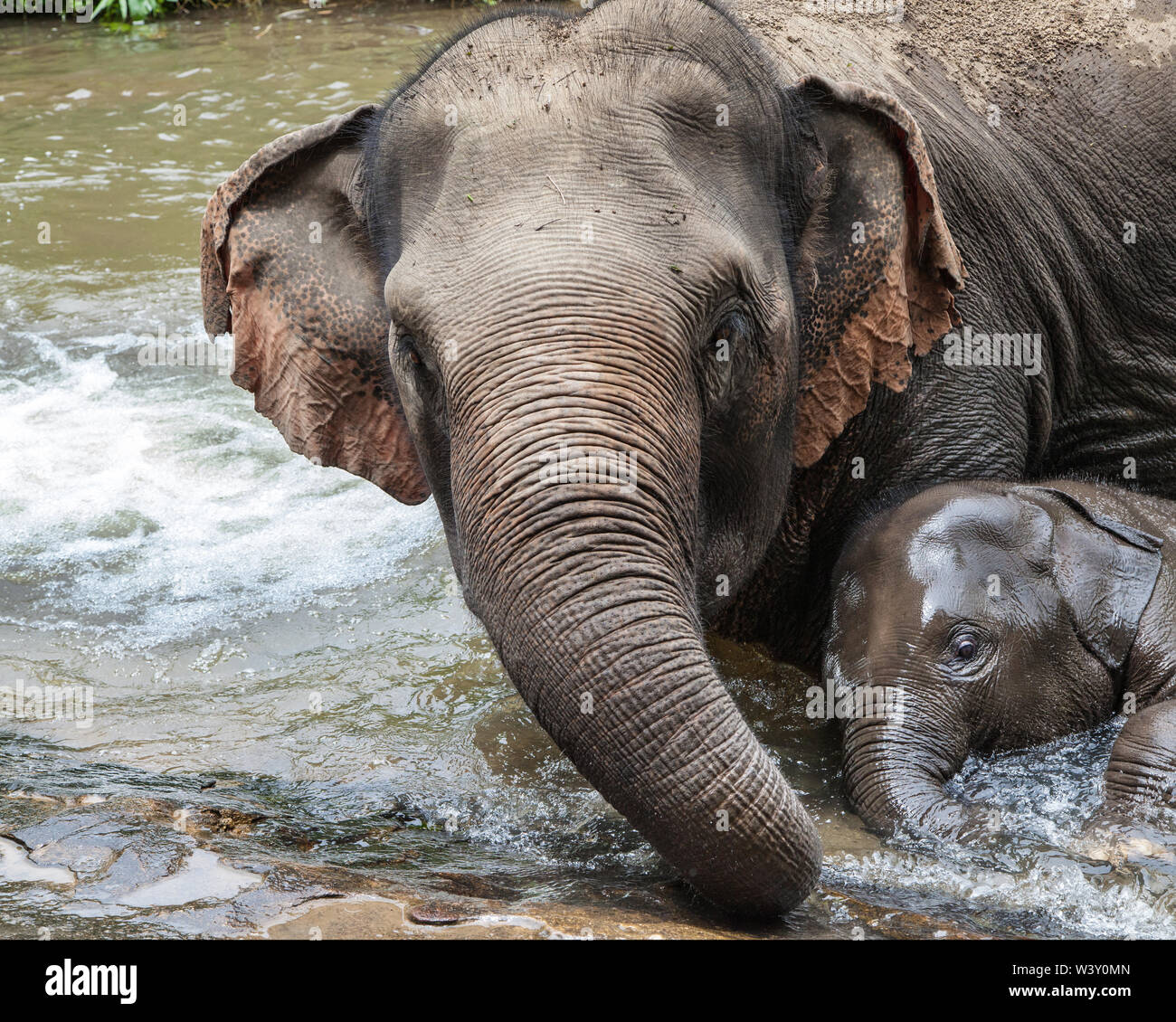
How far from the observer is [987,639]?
4.31 meters

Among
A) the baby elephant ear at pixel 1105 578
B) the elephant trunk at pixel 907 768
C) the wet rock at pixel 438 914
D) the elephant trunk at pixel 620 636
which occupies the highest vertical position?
the elephant trunk at pixel 620 636

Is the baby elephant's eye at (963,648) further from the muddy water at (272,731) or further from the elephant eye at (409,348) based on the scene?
the elephant eye at (409,348)

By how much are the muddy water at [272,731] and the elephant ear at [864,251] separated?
46.8 inches

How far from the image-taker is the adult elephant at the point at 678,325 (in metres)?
3.04

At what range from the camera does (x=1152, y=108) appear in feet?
17.4

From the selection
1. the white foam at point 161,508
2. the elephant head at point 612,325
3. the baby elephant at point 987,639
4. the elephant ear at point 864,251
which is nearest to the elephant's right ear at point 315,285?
the elephant head at point 612,325

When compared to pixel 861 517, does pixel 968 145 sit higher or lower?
higher

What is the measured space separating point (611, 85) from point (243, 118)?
936cm

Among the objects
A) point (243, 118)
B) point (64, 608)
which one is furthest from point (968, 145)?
point (243, 118)

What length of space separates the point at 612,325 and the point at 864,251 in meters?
1.16

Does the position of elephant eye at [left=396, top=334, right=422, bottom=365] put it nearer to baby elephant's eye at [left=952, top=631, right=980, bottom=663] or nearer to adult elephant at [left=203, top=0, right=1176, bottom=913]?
adult elephant at [left=203, top=0, right=1176, bottom=913]

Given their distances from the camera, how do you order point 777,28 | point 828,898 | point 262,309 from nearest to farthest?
1. point 828,898
2. point 262,309
3. point 777,28

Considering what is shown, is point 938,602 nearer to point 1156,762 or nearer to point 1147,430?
point 1156,762

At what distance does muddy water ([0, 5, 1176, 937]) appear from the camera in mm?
3273
